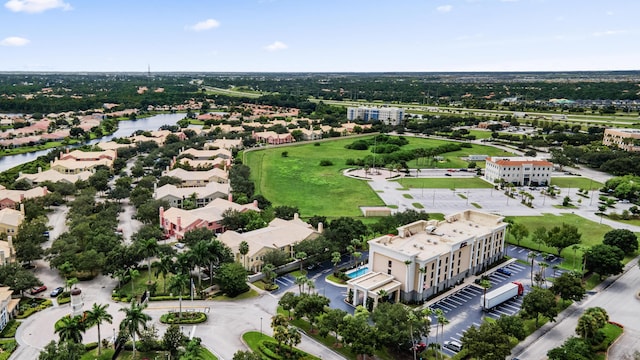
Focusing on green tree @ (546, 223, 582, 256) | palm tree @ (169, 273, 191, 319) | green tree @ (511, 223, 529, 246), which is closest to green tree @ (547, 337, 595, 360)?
green tree @ (546, 223, 582, 256)

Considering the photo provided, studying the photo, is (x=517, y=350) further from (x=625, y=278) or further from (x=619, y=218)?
(x=619, y=218)

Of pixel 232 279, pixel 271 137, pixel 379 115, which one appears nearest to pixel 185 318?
pixel 232 279

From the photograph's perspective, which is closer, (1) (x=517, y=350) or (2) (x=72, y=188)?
(1) (x=517, y=350)

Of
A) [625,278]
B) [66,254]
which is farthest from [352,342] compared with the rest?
[625,278]

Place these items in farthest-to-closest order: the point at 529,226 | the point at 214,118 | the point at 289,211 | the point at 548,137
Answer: the point at 214,118 < the point at 548,137 < the point at 529,226 < the point at 289,211

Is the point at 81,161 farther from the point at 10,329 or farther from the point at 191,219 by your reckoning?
the point at 10,329

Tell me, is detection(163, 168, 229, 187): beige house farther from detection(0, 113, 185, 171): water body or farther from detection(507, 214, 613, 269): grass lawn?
detection(507, 214, 613, 269): grass lawn
